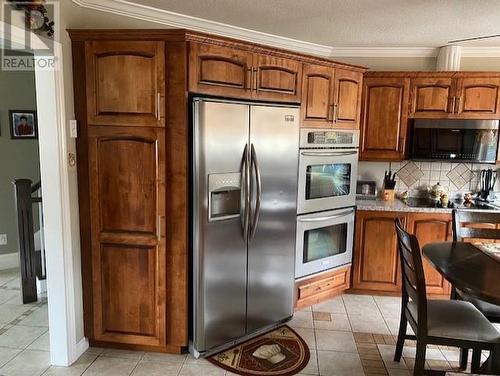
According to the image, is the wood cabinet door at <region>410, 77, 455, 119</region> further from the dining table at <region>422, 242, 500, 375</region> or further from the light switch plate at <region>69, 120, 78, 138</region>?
the light switch plate at <region>69, 120, 78, 138</region>

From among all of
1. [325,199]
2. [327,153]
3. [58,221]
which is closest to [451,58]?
[327,153]

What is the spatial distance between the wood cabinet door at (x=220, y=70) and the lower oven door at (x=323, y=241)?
47.0 inches

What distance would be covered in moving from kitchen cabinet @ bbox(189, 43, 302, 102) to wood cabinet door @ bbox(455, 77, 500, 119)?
174 cm

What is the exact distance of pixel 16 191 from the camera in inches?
133

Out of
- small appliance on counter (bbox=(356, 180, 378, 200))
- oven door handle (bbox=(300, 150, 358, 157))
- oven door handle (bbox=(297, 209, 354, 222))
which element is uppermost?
oven door handle (bbox=(300, 150, 358, 157))

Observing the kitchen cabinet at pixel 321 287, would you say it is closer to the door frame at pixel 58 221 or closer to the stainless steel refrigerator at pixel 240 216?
the stainless steel refrigerator at pixel 240 216

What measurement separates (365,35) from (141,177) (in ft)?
8.07

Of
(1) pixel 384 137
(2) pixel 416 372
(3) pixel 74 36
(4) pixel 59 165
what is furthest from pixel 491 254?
(3) pixel 74 36

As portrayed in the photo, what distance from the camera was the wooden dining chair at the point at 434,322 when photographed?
2104 millimetres

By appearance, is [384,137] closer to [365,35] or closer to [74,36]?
[365,35]

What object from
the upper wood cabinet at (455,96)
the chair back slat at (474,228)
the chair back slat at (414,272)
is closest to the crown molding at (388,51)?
the upper wood cabinet at (455,96)

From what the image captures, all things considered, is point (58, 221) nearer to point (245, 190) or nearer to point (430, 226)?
point (245, 190)

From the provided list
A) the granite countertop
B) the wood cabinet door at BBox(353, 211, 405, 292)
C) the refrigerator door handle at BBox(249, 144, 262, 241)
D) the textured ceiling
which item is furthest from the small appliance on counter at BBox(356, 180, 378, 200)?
the refrigerator door handle at BBox(249, 144, 262, 241)

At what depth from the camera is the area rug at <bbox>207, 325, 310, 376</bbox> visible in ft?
8.42
